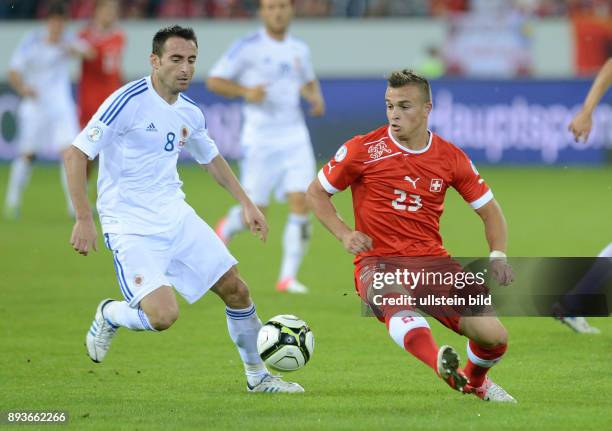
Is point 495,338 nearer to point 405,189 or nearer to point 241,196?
point 405,189

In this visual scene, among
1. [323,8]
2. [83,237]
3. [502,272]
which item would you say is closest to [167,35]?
[83,237]

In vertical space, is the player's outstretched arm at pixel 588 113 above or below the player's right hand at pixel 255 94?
above

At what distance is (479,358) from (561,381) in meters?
0.95

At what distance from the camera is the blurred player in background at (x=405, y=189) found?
22.6 ft

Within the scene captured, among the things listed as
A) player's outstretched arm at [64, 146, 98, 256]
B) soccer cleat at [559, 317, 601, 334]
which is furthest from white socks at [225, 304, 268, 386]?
soccer cleat at [559, 317, 601, 334]

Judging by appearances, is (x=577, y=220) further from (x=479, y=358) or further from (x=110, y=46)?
(x=479, y=358)

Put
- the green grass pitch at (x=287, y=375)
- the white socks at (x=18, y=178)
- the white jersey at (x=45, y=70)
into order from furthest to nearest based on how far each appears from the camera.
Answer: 1. the white jersey at (x=45, y=70)
2. the white socks at (x=18, y=178)
3. the green grass pitch at (x=287, y=375)

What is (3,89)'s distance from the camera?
22891mm

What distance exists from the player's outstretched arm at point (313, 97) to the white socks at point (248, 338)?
14.9ft

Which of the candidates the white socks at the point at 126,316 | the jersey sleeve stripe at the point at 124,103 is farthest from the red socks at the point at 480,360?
the jersey sleeve stripe at the point at 124,103

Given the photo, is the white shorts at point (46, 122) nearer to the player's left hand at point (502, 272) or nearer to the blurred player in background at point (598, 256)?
the blurred player in background at point (598, 256)

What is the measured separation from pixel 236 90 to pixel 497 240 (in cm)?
526

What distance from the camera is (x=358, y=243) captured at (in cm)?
662

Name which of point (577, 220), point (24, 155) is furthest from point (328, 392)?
point (24, 155)
